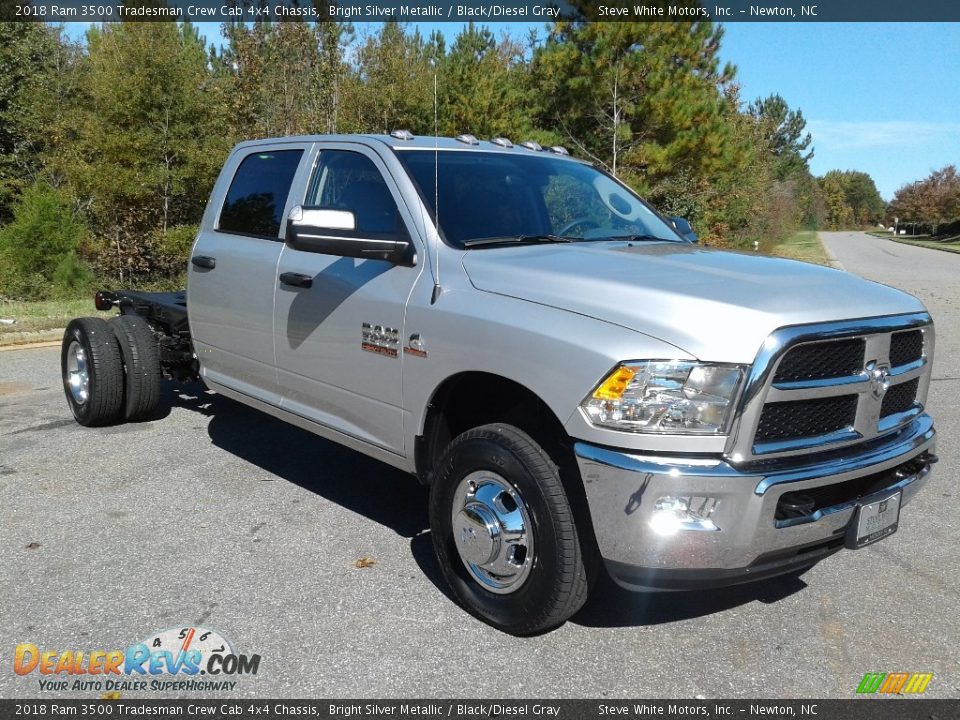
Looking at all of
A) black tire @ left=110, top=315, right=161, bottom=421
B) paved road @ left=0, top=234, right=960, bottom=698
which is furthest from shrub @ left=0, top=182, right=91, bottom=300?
paved road @ left=0, top=234, right=960, bottom=698

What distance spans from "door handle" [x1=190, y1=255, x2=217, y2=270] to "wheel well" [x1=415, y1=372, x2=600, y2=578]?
2174mm

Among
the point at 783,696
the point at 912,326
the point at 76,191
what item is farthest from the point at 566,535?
the point at 76,191

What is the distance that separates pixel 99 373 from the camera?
244 inches

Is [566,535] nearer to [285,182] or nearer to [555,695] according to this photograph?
[555,695]

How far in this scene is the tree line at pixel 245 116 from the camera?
22.7 metres

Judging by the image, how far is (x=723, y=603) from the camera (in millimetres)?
3773

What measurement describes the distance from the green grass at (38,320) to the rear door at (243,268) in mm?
6548

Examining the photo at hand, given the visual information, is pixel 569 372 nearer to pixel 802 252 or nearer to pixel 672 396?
pixel 672 396

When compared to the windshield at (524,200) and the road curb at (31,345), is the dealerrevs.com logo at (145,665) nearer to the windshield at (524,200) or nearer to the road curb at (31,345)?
A: the windshield at (524,200)

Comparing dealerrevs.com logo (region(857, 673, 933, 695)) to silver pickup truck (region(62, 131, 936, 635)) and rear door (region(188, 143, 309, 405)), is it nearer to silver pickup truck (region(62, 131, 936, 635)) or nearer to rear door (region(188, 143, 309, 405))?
silver pickup truck (region(62, 131, 936, 635))

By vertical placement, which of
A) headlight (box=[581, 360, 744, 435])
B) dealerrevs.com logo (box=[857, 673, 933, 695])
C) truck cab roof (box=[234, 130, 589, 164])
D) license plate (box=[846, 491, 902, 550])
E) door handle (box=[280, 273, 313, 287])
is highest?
truck cab roof (box=[234, 130, 589, 164])

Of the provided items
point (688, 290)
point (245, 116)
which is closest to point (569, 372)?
point (688, 290)

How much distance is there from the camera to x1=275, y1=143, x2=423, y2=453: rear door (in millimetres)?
3943

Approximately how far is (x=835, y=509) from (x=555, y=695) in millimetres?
Answer: 1186
